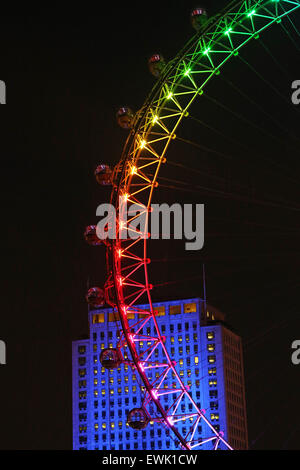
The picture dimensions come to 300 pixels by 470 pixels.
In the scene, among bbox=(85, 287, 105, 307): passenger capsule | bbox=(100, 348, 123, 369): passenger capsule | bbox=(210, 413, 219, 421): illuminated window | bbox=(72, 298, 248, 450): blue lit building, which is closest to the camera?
bbox=(100, 348, 123, 369): passenger capsule

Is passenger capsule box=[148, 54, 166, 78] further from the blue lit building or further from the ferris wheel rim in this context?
the blue lit building

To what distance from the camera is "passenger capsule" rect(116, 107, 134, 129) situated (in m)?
41.2

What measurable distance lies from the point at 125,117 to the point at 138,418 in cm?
1300

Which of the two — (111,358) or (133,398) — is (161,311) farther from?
(111,358)

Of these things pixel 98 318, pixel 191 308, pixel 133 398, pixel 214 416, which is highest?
pixel 191 308

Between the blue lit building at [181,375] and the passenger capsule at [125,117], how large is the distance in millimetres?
104788

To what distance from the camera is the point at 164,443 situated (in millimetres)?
142625

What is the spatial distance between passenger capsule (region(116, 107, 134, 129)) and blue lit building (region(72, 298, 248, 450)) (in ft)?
344

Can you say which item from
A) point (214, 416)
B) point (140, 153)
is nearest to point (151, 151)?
point (140, 153)

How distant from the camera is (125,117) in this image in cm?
4116

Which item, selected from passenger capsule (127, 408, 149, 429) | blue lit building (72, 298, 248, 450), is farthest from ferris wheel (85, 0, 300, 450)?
blue lit building (72, 298, 248, 450)

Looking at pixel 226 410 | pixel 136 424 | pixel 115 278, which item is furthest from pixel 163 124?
pixel 226 410

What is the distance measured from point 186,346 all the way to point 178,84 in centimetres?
11066
